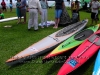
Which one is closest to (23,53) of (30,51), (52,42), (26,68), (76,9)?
(30,51)

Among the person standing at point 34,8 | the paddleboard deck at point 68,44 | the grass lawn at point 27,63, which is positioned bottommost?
the grass lawn at point 27,63

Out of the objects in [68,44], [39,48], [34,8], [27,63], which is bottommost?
[27,63]

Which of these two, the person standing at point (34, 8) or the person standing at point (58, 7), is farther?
the person standing at point (58, 7)

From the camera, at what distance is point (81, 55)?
365cm

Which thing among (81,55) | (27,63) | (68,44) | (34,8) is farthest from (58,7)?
(81,55)

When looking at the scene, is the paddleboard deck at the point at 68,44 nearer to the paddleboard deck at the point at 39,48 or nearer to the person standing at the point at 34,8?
the paddleboard deck at the point at 39,48

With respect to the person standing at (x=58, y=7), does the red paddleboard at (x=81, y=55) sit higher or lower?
lower

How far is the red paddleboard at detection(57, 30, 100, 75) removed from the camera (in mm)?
3266

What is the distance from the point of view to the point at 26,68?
3801 millimetres

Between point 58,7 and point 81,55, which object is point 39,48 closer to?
point 81,55

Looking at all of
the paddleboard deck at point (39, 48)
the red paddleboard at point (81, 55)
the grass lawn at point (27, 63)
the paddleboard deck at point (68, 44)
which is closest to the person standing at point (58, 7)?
the grass lawn at point (27, 63)

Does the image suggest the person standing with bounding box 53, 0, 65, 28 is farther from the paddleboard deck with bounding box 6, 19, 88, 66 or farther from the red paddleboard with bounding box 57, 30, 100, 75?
the red paddleboard with bounding box 57, 30, 100, 75

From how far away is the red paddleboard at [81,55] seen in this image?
3.27 meters

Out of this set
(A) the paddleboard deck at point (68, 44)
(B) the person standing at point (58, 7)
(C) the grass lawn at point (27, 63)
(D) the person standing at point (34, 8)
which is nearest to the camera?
(C) the grass lawn at point (27, 63)
